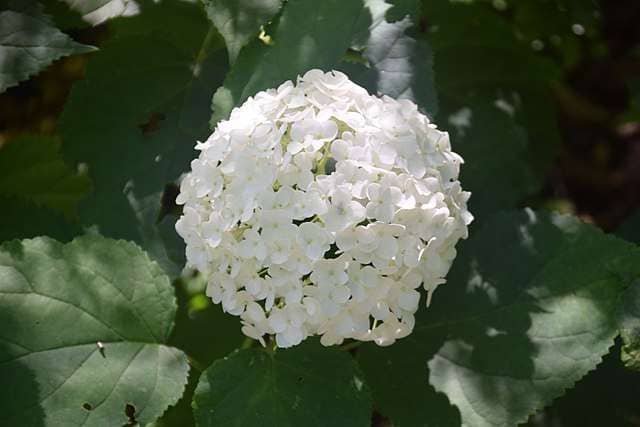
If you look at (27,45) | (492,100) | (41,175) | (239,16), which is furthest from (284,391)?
(492,100)

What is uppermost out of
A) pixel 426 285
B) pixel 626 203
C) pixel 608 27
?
pixel 426 285

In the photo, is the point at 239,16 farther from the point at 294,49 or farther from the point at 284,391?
the point at 284,391

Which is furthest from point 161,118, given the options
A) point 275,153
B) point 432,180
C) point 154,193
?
point 432,180

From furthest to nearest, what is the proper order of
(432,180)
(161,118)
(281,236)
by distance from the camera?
(161,118)
(432,180)
(281,236)

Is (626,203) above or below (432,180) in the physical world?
below

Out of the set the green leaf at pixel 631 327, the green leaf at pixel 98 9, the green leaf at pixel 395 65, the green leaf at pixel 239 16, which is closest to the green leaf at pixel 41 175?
the green leaf at pixel 98 9

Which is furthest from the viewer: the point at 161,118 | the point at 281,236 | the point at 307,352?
the point at 161,118

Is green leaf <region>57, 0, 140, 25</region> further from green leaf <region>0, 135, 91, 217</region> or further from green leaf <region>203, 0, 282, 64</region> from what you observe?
green leaf <region>0, 135, 91, 217</region>

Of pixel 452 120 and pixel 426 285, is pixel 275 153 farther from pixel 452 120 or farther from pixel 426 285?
pixel 452 120

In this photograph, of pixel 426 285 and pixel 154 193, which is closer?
pixel 426 285
